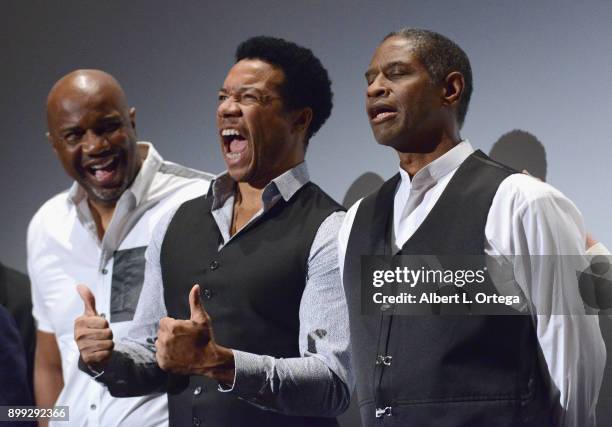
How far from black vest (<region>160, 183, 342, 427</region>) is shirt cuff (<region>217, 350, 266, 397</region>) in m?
0.16

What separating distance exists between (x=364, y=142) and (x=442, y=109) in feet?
1.44

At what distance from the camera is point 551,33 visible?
Result: 2311 mm

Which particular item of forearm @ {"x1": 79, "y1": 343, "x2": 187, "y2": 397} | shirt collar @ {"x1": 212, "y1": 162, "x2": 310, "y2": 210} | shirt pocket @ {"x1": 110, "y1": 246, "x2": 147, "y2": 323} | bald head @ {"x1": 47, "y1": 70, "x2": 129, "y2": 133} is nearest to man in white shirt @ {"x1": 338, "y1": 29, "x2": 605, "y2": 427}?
shirt collar @ {"x1": 212, "y1": 162, "x2": 310, "y2": 210}

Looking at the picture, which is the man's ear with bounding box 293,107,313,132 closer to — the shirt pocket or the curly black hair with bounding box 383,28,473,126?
the curly black hair with bounding box 383,28,473,126

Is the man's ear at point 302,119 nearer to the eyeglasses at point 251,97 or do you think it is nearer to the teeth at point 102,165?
the eyeglasses at point 251,97

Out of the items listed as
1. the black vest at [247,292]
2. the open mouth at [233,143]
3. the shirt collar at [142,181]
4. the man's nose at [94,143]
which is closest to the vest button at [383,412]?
the black vest at [247,292]

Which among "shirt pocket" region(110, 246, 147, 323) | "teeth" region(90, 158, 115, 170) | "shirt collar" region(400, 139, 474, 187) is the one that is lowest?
"shirt pocket" region(110, 246, 147, 323)

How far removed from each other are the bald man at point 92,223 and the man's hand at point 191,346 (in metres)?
0.64

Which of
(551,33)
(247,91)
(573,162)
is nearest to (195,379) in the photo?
(247,91)

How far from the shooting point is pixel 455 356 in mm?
1885

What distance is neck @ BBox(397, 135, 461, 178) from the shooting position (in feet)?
6.84

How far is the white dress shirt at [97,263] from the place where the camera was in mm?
2508

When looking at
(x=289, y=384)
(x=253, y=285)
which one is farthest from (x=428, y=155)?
(x=289, y=384)

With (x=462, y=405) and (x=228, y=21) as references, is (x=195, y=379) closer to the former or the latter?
(x=462, y=405)
